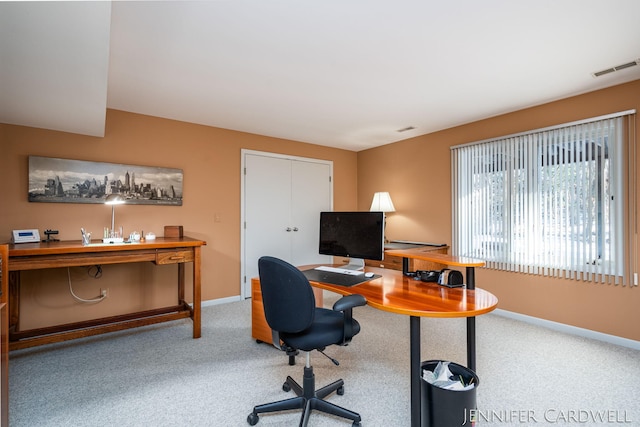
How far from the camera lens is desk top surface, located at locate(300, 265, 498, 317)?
58.1 inches

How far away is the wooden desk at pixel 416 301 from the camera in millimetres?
1479

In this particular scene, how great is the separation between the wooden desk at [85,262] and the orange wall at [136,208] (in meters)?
0.40

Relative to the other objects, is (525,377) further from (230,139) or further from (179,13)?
(230,139)

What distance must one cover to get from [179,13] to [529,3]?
2.08 metres

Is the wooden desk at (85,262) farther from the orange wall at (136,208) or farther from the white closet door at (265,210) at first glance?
the white closet door at (265,210)

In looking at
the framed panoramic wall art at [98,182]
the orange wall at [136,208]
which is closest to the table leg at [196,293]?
the orange wall at [136,208]

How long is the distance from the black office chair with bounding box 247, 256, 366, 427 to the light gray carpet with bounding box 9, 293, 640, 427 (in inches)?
5.1

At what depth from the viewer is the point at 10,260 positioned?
222 centimetres

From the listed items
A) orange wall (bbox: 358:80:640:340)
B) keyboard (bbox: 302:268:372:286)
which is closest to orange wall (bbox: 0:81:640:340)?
orange wall (bbox: 358:80:640:340)

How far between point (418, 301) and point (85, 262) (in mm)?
2592

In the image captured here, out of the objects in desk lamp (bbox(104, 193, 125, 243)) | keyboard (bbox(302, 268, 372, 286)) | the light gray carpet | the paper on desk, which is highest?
desk lamp (bbox(104, 193, 125, 243))

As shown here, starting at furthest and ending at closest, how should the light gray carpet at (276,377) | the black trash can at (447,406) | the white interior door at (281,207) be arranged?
the white interior door at (281,207)
the light gray carpet at (276,377)
the black trash can at (447,406)

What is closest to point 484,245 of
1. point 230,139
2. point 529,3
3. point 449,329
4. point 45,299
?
point 449,329

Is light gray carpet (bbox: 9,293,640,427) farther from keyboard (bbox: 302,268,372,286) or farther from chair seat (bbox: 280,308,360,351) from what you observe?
keyboard (bbox: 302,268,372,286)
